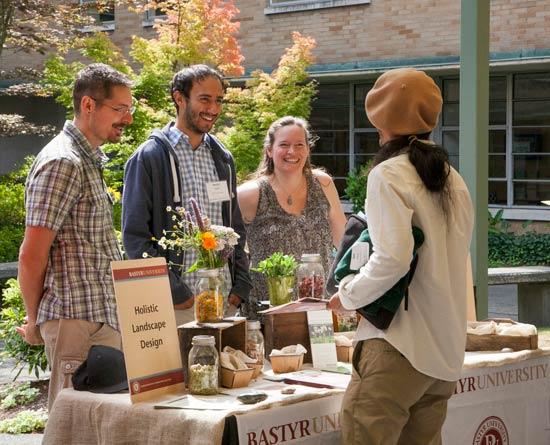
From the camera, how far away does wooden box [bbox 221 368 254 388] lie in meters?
3.22

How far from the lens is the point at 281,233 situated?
4.54 m

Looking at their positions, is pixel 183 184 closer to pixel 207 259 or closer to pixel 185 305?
pixel 185 305

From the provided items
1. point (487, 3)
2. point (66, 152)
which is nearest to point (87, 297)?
point (66, 152)

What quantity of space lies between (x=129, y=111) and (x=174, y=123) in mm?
682

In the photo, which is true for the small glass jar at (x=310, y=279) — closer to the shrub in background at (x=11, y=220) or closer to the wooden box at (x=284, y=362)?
the wooden box at (x=284, y=362)

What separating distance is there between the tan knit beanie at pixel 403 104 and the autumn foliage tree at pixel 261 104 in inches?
340

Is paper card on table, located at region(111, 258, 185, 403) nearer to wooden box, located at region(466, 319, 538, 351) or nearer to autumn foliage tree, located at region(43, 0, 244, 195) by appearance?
wooden box, located at region(466, 319, 538, 351)

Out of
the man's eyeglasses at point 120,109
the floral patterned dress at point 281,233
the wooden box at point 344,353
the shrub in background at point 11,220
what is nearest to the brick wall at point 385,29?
the shrub in background at point 11,220

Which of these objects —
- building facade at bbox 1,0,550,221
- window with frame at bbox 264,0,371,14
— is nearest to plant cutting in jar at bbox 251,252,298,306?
building facade at bbox 1,0,550,221

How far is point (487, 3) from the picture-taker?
17.4ft

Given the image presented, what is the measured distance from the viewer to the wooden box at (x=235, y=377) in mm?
3223

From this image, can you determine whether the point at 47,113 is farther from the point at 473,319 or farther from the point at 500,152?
the point at 473,319

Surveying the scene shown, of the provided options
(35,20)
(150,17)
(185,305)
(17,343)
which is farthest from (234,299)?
(150,17)

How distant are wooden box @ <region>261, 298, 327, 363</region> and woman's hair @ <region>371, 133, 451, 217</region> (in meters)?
0.82
